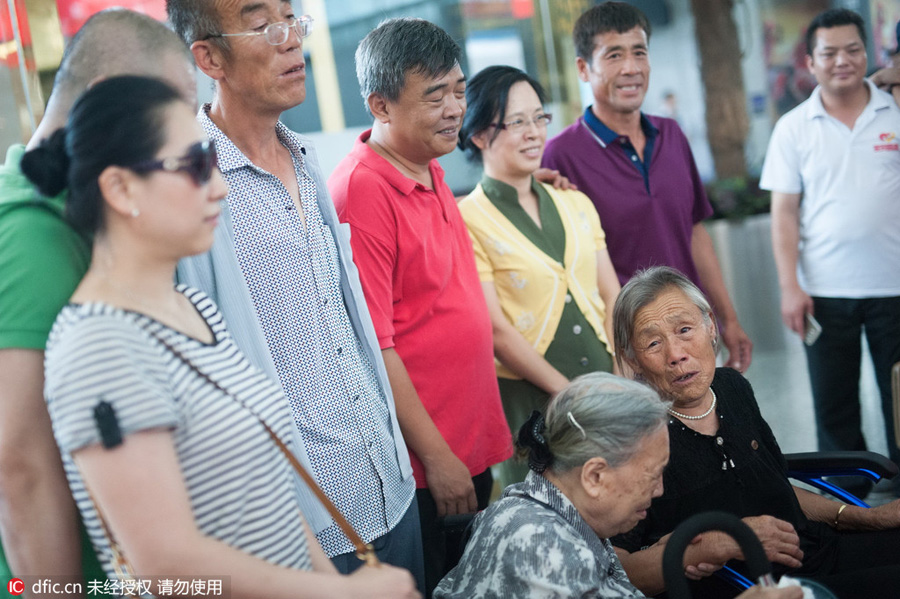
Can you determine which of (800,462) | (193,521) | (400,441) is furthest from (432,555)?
(193,521)

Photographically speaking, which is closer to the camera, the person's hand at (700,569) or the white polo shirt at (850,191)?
the person's hand at (700,569)

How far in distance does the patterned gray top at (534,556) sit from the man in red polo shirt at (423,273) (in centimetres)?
51

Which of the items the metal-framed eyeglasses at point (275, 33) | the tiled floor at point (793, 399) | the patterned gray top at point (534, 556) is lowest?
the tiled floor at point (793, 399)

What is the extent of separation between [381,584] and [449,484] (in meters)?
0.88

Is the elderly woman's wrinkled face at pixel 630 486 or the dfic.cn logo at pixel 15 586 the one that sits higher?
the dfic.cn logo at pixel 15 586

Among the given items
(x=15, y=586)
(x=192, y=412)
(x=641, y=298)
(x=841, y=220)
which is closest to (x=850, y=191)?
(x=841, y=220)

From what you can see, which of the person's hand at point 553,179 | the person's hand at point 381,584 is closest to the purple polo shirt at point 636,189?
the person's hand at point 553,179

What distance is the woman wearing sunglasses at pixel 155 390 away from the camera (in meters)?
1.00

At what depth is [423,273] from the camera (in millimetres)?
2096

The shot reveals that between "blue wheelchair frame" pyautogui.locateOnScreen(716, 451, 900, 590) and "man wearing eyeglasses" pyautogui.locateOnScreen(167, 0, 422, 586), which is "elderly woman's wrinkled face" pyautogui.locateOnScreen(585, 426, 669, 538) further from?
"blue wheelchair frame" pyautogui.locateOnScreen(716, 451, 900, 590)

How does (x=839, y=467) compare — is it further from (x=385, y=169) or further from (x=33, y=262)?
(x=33, y=262)

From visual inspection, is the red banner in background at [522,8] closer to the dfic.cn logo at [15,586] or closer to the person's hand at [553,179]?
the person's hand at [553,179]

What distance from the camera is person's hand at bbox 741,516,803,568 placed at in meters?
1.86

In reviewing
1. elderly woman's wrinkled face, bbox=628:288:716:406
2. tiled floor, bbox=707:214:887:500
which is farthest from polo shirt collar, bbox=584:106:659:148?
tiled floor, bbox=707:214:887:500
